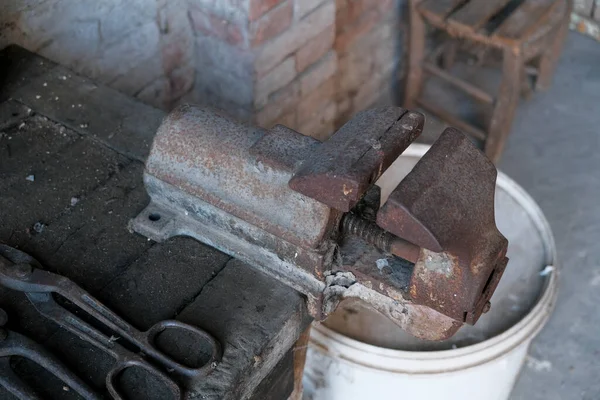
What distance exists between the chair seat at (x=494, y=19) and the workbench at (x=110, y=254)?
64.0 inches

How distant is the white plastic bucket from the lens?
1557mm

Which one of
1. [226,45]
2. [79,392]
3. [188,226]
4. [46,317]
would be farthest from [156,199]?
[226,45]

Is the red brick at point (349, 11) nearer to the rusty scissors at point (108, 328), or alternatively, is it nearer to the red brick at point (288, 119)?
the red brick at point (288, 119)

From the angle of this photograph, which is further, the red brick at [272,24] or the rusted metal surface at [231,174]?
the red brick at [272,24]

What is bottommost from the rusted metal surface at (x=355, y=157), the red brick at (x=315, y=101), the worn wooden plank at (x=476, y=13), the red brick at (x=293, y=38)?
the red brick at (x=315, y=101)

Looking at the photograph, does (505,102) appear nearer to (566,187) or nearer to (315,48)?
(566,187)

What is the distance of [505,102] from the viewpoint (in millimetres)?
2902

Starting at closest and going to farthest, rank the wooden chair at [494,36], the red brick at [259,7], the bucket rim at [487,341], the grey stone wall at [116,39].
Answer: the bucket rim at [487,341]
the grey stone wall at [116,39]
the red brick at [259,7]
the wooden chair at [494,36]

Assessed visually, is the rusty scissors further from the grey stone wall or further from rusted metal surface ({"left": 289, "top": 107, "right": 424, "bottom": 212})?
the grey stone wall

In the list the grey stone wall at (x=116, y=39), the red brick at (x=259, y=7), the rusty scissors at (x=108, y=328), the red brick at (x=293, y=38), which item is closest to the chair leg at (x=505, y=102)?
the red brick at (x=293, y=38)

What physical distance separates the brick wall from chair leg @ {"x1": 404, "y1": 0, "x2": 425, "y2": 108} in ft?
0.94

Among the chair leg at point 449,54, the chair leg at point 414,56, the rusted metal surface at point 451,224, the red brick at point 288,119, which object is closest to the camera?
the rusted metal surface at point 451,224

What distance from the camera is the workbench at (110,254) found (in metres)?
1.13

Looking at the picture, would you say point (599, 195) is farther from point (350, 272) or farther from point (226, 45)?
point (350, 272)
